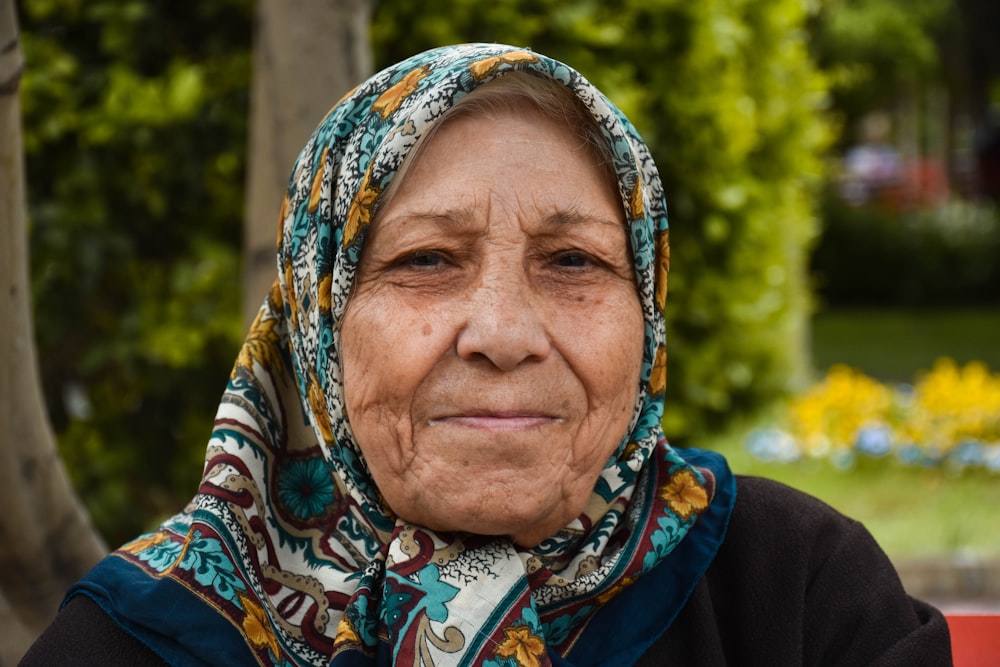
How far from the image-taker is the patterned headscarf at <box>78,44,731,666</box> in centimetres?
179

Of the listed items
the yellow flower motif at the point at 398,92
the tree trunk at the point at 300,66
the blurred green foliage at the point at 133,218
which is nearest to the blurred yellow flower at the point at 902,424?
the blurred green foliage at the point at 133,218

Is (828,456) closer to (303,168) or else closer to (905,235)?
(303,168)

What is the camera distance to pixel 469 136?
181cm

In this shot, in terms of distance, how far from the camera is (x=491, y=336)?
1.73 metres

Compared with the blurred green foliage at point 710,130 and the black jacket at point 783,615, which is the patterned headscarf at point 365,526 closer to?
the black jacket at point 783,615

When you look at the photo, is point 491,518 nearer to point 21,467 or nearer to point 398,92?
point 398,92

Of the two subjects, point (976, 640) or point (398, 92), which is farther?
point (976, 640)

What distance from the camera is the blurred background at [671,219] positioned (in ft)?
14.1

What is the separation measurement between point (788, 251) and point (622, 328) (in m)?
5.45

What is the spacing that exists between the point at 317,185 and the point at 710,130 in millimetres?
3570

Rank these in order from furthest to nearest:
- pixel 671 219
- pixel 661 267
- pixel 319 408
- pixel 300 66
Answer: pixel 671 219 < pixel 300 66 < pixel 661 267 < pixel 319 408

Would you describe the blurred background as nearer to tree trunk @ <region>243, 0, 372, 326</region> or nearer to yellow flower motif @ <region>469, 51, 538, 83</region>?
tree trunk @ <region>243, 0, 372, 326</region>

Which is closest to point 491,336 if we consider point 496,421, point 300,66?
point 496,421

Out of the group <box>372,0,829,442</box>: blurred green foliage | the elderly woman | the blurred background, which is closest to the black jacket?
the elderly woman
